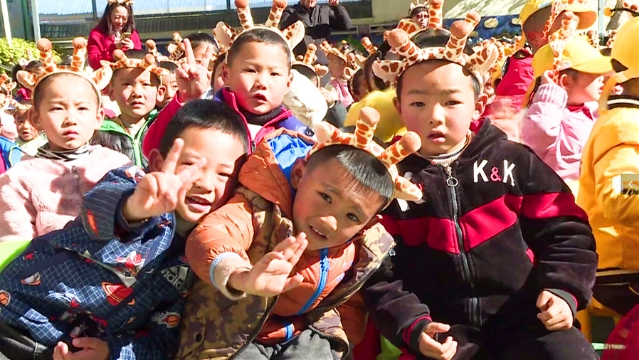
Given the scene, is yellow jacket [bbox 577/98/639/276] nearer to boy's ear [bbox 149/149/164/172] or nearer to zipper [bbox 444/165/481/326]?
zipper [bbox 444/165/481/326]

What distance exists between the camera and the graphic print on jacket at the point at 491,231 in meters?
2.29

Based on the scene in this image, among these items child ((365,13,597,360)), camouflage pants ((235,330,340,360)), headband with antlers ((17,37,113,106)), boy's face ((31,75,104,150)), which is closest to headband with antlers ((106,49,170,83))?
Result: headband with antlers ((17,37,113,106))

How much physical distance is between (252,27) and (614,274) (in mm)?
1687

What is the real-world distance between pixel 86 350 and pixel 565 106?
2.42 m

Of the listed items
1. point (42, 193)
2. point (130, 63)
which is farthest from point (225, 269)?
point (130, 63)

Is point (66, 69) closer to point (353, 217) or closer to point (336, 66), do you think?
point (353, 217)

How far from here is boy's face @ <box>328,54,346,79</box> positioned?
7.42m

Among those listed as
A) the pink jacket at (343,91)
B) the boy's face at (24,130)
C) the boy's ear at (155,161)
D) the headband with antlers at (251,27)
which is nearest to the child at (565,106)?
the headband with antlers at (251,27)

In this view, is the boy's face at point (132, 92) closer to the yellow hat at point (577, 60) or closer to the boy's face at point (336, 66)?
the yellow hat at point (577, 60)

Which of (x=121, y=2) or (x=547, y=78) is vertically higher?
(x=547, y=78)

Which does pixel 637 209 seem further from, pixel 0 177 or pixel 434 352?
pixel 0 177

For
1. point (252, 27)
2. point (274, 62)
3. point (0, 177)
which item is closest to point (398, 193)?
point (274, 62)

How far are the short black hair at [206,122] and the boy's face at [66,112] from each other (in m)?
0.59

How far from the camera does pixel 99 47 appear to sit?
19.7 feet
